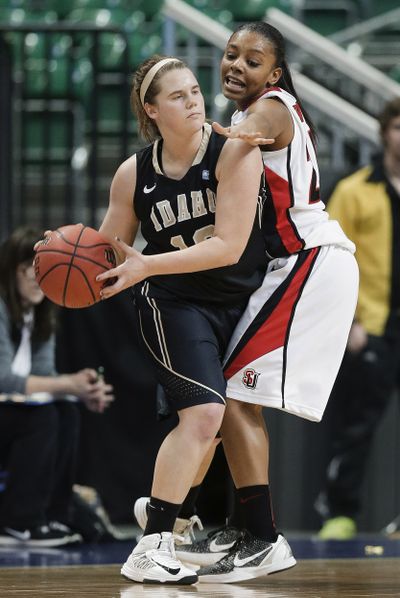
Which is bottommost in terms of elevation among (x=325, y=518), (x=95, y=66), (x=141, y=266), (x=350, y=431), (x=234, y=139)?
(x=325, y=518)

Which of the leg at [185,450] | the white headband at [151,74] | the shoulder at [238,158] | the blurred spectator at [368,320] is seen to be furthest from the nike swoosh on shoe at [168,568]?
the blurred spectator at [368,320]

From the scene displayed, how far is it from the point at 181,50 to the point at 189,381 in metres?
5.18

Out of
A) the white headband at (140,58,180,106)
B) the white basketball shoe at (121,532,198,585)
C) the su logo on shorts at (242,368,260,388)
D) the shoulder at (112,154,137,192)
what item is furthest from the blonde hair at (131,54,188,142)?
the white basketball shoe at (121,532,198,585)

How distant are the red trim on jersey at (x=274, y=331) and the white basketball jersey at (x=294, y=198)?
10 centimetres

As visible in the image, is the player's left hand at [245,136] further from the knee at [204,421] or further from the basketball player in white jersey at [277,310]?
the knee at [204,421]

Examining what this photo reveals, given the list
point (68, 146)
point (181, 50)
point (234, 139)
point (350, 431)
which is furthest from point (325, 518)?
point (181, 50)

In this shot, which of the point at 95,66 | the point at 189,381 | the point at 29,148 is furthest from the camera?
the point at 29,148

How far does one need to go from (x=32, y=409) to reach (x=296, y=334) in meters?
2.19

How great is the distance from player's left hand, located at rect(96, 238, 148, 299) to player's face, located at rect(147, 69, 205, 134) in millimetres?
471

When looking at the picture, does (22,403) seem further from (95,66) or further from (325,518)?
(95,66)

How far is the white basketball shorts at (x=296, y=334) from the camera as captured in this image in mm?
3762

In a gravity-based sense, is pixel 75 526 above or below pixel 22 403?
below

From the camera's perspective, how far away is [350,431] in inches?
242

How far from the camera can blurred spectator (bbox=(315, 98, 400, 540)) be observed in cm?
612
